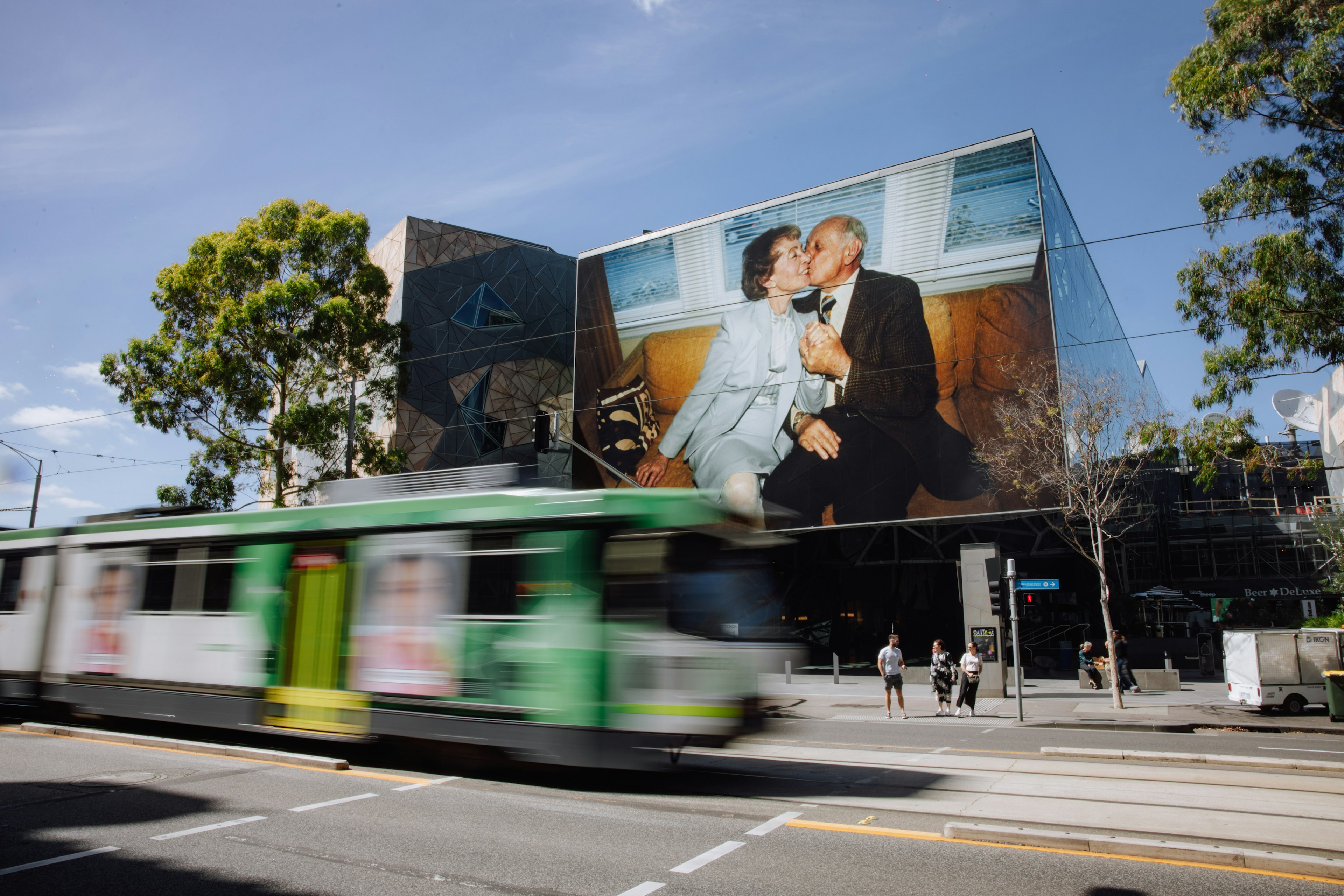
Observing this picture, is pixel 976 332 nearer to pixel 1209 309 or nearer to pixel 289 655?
pixel 1209 309

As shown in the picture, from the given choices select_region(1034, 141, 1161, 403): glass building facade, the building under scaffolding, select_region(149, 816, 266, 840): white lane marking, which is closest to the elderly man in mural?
the building under scaffolding

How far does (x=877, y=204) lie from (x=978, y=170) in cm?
378

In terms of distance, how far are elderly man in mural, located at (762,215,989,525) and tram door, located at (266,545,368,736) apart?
24.4 meters

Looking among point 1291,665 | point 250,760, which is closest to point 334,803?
point 250,760

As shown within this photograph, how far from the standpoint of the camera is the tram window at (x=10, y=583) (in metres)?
13.8

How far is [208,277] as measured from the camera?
29.0 m

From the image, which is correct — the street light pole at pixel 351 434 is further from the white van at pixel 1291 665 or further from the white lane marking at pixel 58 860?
the white van at pixel 1291 665

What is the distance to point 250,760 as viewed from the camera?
9.88 m

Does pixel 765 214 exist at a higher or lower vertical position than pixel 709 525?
higher

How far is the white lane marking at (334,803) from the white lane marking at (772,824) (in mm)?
3620

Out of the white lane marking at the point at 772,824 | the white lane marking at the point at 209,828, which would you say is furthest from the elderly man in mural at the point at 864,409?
the white lane marking at the point at 209,828

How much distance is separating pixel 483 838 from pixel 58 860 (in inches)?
112

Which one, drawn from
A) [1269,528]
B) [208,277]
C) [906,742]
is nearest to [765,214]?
[208,277]

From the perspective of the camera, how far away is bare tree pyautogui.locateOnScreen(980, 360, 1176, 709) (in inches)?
844
